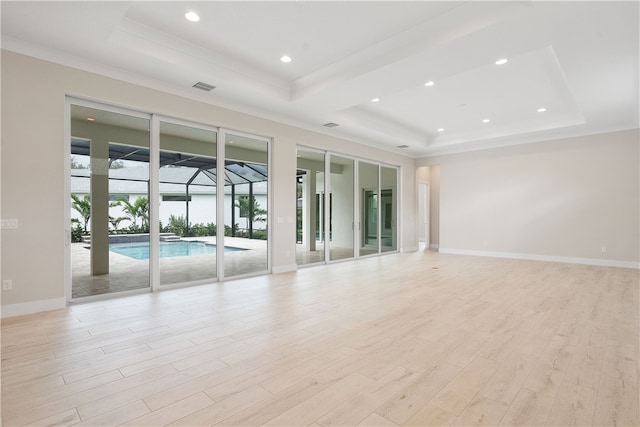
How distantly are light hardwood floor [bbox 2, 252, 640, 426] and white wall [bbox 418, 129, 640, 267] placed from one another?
11.0 ft

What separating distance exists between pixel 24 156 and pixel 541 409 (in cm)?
540

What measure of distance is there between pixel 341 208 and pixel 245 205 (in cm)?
299

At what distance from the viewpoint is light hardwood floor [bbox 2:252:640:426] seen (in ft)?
6.22

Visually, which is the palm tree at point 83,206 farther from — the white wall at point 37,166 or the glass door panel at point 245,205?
the glass door panel at point 245,205

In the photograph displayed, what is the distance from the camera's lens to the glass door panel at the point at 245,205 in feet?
19.0

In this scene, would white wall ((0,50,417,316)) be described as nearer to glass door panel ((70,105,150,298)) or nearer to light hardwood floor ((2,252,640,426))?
glass door panel ((70,105,150,298))

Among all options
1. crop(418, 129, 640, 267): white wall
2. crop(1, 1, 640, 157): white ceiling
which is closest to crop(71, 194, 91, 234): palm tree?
crop(1, 1, 640, 157): white ceiling

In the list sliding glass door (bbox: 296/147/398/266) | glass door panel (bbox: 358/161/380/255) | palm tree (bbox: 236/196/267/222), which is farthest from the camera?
glass door panel (bbox: 358/161/380/255)

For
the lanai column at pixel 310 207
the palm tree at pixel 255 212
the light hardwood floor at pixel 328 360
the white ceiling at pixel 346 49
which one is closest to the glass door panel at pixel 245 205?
the palm tree at pixel 255 212

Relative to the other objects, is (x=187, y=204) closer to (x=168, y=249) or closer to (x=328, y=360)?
(x=168, y=249)

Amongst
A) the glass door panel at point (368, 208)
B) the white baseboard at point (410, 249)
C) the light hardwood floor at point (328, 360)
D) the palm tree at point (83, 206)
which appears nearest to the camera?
the light hardwood floor at point (328, 360)

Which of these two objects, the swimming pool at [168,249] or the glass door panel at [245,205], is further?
the glass door panel at [245,205]

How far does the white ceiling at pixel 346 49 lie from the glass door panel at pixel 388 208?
11.6 ft

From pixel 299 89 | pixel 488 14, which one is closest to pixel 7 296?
pixel 299 89
